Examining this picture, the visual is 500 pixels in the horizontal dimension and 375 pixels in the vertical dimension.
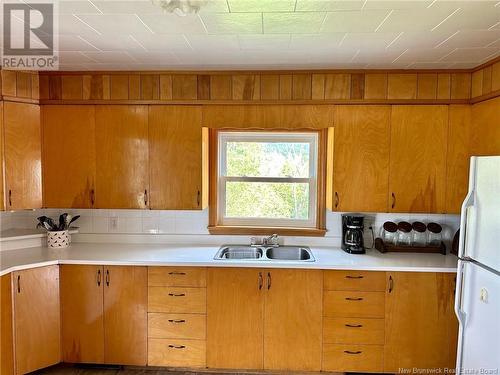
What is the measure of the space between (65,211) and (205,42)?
207 centimetres

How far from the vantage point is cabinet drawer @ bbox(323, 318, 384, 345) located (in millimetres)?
2307

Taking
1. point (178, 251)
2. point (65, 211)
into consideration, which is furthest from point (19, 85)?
point (178, 251)

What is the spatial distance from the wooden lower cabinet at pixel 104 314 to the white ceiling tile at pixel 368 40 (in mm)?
2148

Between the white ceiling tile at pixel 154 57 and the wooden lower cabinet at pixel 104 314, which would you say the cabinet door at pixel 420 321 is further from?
the white ceiling tile at pixel 154 57

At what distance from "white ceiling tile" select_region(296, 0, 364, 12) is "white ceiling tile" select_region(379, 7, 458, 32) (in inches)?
8.9

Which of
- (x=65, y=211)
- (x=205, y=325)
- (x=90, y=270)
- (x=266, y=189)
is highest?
(x=266, y=189)

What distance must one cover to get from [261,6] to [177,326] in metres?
2.21

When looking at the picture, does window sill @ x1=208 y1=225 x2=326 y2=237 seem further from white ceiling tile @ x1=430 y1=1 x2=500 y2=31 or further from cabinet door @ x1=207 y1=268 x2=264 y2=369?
white ceiling tile @ x1=430 y1=1 x2=500 y2=31

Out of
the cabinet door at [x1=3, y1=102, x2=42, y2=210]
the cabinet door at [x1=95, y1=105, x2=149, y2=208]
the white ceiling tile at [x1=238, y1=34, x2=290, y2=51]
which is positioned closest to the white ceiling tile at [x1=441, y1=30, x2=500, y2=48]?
the white ceiling tile at [x1=238, y1=34, x2=290, y2=51]

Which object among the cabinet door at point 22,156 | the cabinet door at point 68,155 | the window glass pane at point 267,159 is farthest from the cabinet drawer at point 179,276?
the cabinet door at point 22,156

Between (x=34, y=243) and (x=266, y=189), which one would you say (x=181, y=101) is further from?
(x=34, y=243)

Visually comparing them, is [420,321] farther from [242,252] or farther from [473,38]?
[473,38]

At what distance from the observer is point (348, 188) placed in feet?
8.37

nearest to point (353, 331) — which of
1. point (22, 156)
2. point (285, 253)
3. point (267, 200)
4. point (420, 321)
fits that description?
point (420, 321)
